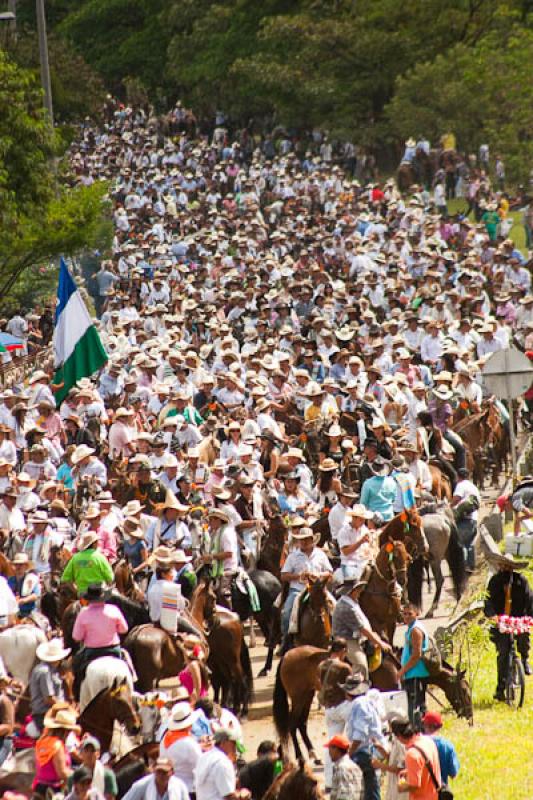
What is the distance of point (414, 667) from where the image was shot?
609 inches

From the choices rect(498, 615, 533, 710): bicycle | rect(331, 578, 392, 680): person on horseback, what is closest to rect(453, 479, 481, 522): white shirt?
rect(498, 615, 533, 710): bicycle

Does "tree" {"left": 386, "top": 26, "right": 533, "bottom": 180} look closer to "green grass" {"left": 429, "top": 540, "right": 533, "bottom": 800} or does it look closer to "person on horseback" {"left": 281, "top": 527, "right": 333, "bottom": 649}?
"person on horseback" {"left": 281, "top": 527, "right": 333, "bottom": 649}

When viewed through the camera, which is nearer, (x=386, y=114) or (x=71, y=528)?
(x=71, y=528)

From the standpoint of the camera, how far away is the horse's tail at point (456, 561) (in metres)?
20.3

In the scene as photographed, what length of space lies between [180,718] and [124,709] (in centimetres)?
156

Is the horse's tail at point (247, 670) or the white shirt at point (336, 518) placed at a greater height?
the white shirt at point (336, 518)

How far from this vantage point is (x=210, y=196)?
49344 mm

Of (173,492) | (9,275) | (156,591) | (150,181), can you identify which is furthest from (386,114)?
(156,591)

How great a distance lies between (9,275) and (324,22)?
88.1 ft

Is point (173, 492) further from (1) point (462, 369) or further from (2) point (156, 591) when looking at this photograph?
(1) point (462, 369)

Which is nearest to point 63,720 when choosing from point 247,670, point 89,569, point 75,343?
point 89,569

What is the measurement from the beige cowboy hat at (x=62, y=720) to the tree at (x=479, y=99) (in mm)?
39487

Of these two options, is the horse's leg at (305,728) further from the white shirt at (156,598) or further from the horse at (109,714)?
the horse at (109,714)

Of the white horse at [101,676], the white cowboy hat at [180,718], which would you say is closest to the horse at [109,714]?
the white horse at [101,676]
